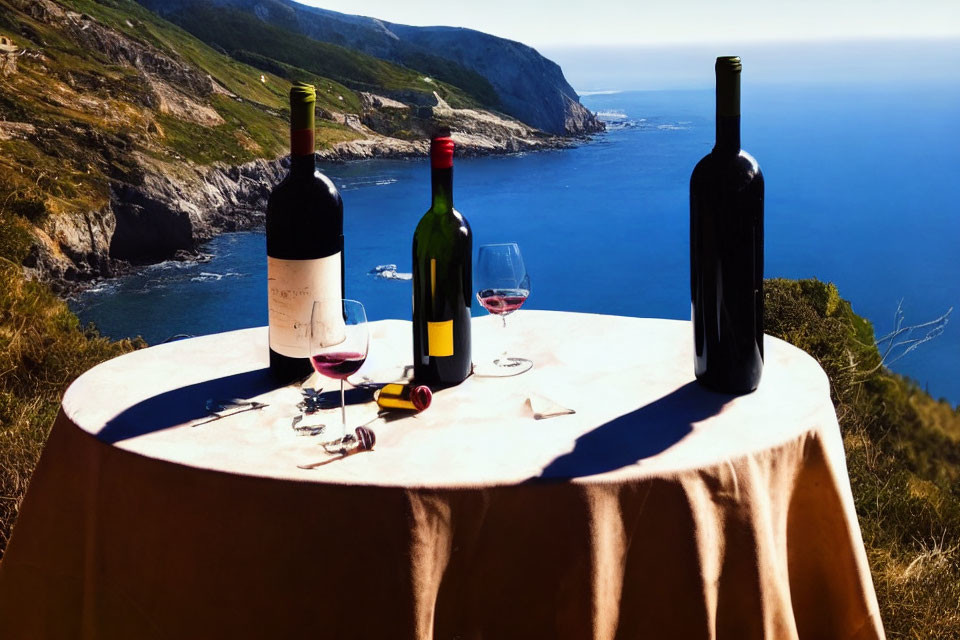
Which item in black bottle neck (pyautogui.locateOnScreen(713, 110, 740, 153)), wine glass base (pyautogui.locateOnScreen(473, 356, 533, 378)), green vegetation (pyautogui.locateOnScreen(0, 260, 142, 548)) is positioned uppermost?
black bottle neck (pyautogui.locateOnScreen(713, 110, 740, 153))

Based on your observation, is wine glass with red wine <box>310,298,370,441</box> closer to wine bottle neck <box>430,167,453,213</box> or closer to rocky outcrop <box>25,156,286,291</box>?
wine bottle neck <box>430,167,453,213</box>

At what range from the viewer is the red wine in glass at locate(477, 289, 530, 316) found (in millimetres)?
1574

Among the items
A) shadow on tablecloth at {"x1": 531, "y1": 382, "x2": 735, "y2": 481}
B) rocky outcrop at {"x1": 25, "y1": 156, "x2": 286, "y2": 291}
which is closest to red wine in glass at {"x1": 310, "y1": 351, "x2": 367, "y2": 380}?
shadow on tablecloth at {"x1": 531, "y1": 382, "x2": 735, "y2": 481}

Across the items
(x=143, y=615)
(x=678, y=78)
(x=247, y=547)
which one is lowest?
(x=143, y=615)

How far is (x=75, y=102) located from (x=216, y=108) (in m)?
3.58

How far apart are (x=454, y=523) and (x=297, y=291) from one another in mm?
500

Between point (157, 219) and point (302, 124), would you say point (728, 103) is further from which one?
point (157, 219)

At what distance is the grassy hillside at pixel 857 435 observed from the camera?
3008mm

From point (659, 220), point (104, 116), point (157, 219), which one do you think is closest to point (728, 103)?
point (104, 116)

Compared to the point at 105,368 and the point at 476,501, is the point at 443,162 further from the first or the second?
the point at 105,368

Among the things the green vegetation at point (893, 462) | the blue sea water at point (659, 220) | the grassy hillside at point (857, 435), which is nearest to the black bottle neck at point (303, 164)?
the grassy hillside at point (857, 435)

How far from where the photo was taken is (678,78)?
41.4 meters

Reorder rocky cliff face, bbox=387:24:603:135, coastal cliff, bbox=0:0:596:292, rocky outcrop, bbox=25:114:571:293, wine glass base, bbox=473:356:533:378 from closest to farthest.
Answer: wine glass base, bbox=473:356:533:378 < rocky outcrop, bbox=25:114:571:293 < coastal cliff, bbox=0:0:596:292 < rocky cliff face, bbox=387:24:603:135

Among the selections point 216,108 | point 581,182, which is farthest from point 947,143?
point 216,108
